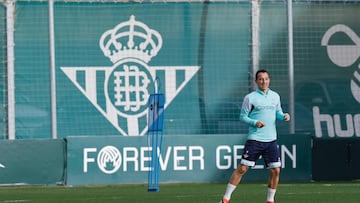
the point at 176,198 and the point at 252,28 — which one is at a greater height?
the point at 252,28

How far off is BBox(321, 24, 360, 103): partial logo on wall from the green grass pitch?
16.9 ft

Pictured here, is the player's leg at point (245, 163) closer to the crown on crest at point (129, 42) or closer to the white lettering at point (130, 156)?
the white lettering at point (130, 156)

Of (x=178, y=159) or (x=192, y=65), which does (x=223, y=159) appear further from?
(x=192, y=65)

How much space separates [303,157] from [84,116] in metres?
5.48

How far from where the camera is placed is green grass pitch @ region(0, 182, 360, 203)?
18.3 meters

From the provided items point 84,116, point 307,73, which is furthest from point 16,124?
point 307,73

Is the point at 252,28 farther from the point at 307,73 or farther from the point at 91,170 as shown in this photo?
the point at 91,170

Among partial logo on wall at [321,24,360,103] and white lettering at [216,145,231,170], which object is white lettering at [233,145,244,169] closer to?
white lettering at [216,145,231,170]

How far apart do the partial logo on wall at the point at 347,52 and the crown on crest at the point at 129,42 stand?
423 centimetres

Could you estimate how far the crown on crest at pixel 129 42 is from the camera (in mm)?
26812

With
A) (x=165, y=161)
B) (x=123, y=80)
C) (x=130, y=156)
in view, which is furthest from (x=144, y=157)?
(x=123, y=80)

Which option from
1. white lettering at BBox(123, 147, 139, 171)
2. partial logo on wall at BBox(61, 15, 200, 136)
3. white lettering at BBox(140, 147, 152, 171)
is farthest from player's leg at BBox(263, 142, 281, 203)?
partial logo on wall at BBox(61, 15, 200, 136)

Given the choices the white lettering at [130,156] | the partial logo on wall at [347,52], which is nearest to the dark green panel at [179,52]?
the partial logo on wall at [347,52]

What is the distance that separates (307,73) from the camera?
27516mm
